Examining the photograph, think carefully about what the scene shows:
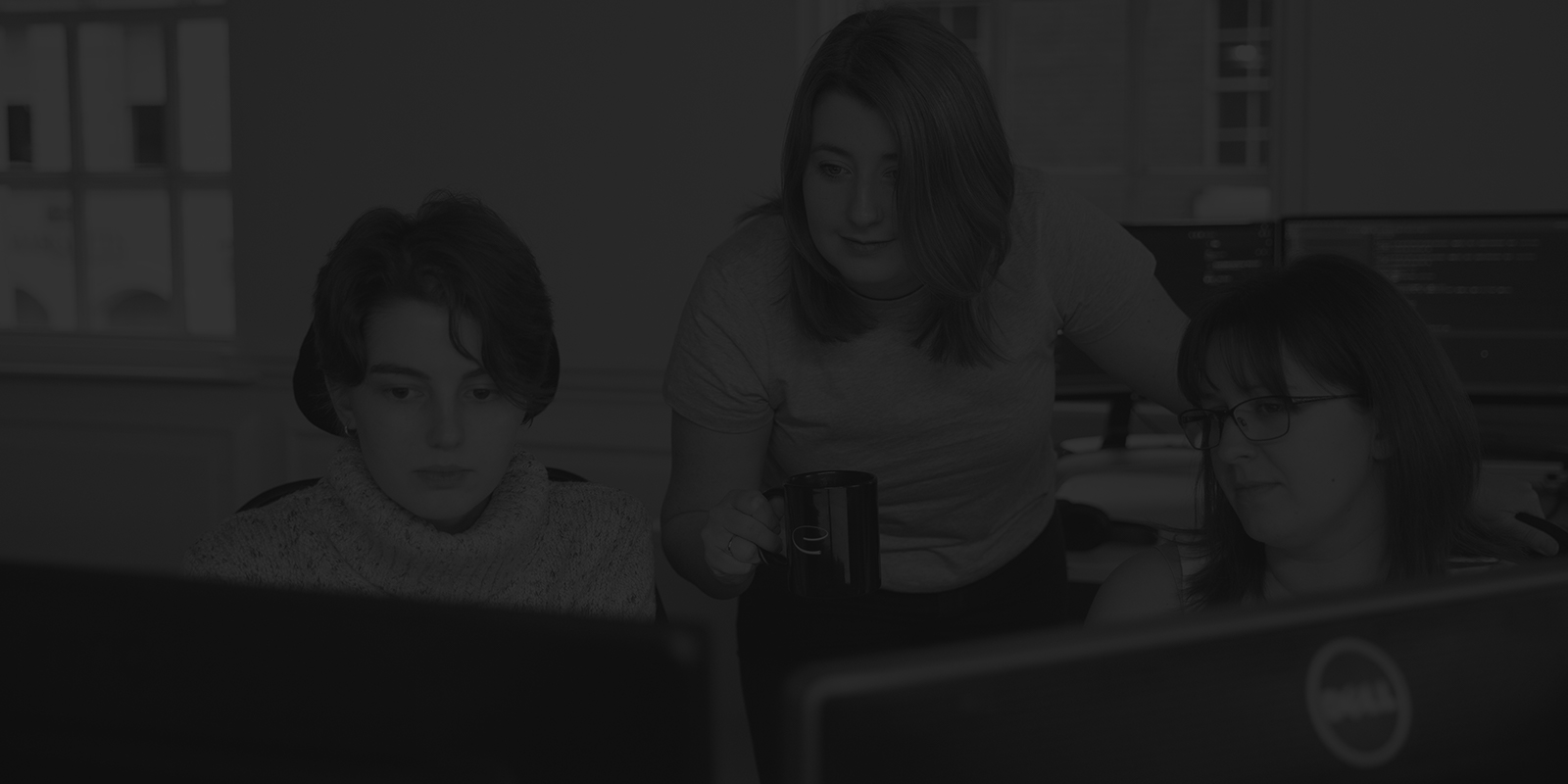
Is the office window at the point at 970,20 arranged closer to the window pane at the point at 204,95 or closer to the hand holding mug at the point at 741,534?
the window pane at the point at 204,95

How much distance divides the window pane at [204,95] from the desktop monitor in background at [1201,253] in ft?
8.33

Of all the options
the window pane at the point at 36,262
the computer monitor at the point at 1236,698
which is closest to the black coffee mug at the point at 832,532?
the computer monitor at the point at 1236,698

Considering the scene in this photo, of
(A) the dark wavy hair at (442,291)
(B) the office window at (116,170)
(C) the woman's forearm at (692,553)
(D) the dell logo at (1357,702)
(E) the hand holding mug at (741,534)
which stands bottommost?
(C) the woman's forearm at (692,553)

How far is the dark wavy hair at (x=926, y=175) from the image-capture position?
133 cm

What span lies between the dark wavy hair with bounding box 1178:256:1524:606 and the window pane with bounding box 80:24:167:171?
3.33 metres

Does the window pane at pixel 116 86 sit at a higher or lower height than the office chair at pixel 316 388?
higher

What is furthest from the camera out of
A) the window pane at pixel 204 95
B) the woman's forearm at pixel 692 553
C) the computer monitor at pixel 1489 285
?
the window pane at pixel 204 95

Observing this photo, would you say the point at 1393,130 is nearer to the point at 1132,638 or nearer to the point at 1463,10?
the point at 1463,10

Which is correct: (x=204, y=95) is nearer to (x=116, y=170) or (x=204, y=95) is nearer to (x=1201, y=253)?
(x=116, y=170)

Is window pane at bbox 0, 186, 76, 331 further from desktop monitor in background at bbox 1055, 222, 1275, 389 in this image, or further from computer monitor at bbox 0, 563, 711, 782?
computer monitor at bbox 0, 563, 711, 782

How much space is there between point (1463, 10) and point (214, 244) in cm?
305

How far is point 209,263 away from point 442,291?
2729 millimetres

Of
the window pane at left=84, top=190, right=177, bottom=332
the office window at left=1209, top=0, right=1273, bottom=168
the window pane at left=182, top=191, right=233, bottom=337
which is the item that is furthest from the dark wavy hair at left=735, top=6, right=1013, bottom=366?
the window pane at left=84, top=190, right=177, bottom=332

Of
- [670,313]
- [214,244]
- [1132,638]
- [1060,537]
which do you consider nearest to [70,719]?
[1132,638]
